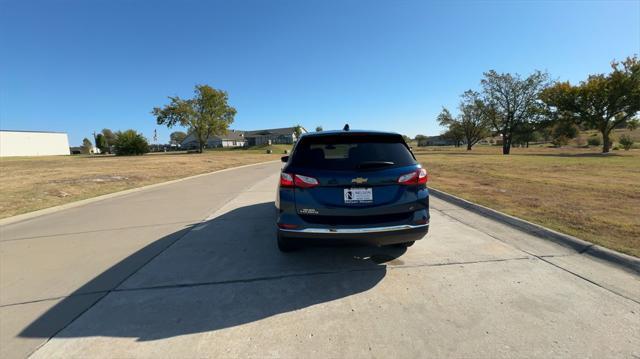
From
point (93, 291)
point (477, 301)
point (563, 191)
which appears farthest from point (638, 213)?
point (93, 291)

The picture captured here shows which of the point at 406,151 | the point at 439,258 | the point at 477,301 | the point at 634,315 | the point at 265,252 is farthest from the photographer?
the point at 265,252

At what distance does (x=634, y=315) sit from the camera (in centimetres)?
272

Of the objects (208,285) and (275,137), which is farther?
(275,137)

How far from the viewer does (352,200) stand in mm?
3320

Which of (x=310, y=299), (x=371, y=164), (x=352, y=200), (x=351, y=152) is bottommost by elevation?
(x=310, y=299)

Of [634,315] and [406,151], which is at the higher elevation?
[406,151]

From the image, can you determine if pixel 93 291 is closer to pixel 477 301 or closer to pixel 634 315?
pixel 477 301

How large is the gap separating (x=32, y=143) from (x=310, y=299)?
97.9m

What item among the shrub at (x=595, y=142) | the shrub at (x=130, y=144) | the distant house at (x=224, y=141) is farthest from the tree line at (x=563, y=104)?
the distant house at (x=224, y=141)

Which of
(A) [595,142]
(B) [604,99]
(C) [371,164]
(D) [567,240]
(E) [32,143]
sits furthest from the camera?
(E) [32,143]

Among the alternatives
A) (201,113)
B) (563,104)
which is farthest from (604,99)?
(201,113)

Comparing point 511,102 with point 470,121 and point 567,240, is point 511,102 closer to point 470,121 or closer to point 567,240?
point 470,121

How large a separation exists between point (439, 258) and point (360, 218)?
1608 mm

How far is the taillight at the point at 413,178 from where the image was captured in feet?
11.3
